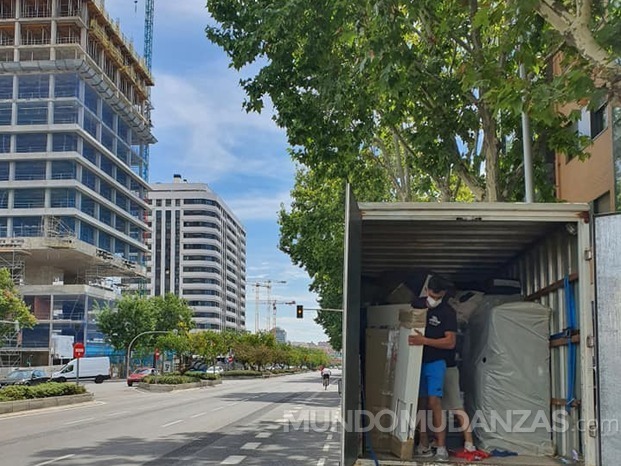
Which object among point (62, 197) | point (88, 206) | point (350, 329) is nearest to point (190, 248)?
point (88, 206)

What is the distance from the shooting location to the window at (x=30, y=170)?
8606 cm

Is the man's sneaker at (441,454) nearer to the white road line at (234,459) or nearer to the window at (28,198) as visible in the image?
the white road line at (234,459)

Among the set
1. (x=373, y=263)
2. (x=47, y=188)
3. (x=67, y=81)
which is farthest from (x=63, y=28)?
(x=373, y=263)

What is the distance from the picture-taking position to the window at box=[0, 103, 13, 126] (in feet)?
290

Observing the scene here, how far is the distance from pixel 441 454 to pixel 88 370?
60.2 meters

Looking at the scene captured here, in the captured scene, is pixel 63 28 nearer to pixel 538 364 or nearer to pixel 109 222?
pixel 109 222

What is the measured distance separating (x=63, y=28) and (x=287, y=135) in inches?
3390

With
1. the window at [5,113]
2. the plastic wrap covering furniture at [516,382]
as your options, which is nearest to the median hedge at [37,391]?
the plastic wrap covering furniture at [516,382]

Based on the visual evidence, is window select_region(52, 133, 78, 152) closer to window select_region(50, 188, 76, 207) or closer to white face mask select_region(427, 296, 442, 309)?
window select_region(50, 188, 76, 207)

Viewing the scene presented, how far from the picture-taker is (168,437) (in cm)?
1647

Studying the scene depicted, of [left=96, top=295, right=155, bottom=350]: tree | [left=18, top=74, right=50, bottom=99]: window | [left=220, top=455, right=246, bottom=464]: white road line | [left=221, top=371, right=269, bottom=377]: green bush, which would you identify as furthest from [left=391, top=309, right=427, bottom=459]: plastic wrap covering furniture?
[left=18, top=74, right=50, bottom=99]: window

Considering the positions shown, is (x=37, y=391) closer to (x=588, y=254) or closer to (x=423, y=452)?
(x=423, y=452)

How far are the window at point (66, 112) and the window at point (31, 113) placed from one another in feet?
5.09

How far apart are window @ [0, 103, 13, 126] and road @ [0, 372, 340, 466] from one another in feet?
231
